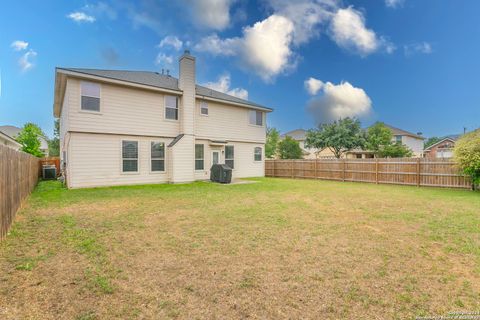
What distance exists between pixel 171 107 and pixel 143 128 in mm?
2047

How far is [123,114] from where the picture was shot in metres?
12.6

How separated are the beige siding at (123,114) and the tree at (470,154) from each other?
1388 cm

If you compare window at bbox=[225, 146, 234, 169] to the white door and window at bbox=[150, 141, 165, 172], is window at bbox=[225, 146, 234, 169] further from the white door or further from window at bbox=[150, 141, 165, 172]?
window at bbox=[150, 141, 165, 172]

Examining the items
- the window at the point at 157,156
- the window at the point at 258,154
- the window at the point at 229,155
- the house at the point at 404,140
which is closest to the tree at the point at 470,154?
the window at the point at 258,154

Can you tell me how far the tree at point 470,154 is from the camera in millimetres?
10844

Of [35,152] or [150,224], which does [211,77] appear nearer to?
[150,224]

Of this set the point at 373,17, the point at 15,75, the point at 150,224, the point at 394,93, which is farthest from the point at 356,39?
the point at 15,75

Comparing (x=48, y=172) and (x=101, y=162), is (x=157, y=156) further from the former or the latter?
(x=48, y=172)

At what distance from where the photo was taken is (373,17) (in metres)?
15.9

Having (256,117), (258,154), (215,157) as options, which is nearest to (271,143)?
(258,154)

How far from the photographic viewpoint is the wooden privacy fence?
12.5m

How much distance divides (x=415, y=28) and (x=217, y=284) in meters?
20.8

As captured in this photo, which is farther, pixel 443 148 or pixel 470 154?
pixel 443 148

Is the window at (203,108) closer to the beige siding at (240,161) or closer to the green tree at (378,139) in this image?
the beige siding at (240,161)
